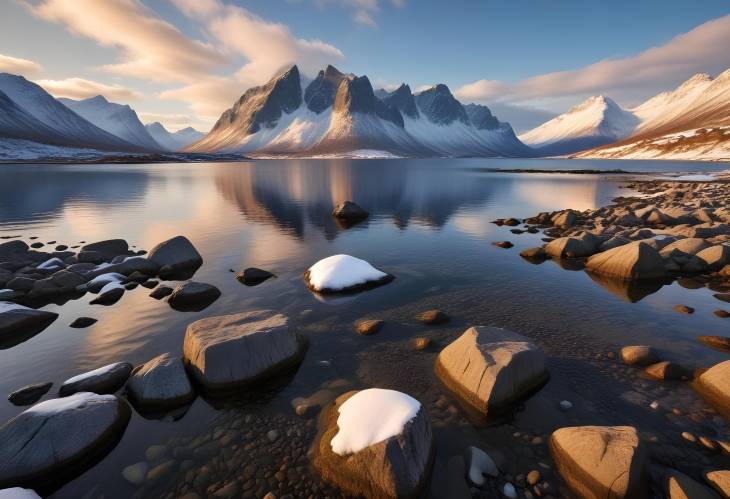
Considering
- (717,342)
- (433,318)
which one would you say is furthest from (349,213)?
(717,342)

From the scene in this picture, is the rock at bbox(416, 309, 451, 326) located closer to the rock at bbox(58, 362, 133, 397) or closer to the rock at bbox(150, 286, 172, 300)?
the rock at bbox(58, 362, 133, 397)

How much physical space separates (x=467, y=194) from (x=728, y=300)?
152ft

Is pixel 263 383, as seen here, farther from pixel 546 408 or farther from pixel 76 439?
pixel 546 408

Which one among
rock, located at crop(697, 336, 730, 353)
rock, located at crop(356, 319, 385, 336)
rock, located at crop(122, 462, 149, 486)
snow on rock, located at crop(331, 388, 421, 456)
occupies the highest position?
snow on rock, located at crop(331, 388, 421, 456)

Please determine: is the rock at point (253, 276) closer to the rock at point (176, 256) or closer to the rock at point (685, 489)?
the rock at point (176, 256)

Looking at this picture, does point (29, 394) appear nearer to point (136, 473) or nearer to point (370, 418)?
point (136, 473)

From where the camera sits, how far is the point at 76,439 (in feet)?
25.3

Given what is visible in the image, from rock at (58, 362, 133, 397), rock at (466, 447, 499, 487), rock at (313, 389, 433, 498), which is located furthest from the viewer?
rock at (58, 362, 133, 397)

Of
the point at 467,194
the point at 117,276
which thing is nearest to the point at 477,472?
the point at 117,276

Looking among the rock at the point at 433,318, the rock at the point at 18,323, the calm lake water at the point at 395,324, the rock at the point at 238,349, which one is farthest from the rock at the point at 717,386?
the rock at the point at 18,323

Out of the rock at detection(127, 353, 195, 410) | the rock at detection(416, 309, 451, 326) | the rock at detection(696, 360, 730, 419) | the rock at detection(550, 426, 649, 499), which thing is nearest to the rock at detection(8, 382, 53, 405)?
the rock at detection(127, 353, 195, 410)

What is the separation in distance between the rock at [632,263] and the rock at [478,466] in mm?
15671

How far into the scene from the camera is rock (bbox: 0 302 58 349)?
12.8 m

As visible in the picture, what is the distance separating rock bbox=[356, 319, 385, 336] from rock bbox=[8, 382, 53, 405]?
943cm
